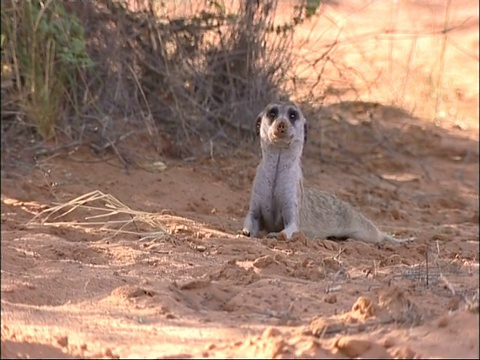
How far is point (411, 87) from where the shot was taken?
1137cm

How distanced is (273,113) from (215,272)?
90.1 inches

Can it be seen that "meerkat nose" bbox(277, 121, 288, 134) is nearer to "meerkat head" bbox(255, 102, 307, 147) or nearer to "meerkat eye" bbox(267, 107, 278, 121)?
"meerkat head" bbox(255, 102, 307, 147)

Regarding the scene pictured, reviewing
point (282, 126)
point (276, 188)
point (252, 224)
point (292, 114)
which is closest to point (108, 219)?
point (252, 224)

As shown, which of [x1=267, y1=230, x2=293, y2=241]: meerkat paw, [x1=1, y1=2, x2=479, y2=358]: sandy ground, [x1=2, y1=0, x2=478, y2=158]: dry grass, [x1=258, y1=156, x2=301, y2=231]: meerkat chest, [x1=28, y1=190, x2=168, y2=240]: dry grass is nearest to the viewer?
[x1=1, y1=2, x2=479, y2=358]: sandy ground

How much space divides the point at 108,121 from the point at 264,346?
16.5 ft

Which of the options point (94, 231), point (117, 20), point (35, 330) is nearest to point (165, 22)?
point (117, 20)

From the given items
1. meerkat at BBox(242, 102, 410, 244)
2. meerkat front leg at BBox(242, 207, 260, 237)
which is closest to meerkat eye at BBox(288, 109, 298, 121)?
meerkat at BBox(242, 102, 410, 244)

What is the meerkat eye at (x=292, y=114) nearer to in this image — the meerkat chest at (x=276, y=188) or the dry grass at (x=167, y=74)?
the meerkat chest at (x=276, y=188)

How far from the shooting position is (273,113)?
21.8ft

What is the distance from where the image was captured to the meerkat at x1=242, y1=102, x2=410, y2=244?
6.61 meters

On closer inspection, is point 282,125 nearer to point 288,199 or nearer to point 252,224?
point 288,199

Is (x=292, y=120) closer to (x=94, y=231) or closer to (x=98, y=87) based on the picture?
(x=94, y=231)

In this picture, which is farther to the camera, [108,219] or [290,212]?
[290,212]

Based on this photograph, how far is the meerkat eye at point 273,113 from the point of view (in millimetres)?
6609
